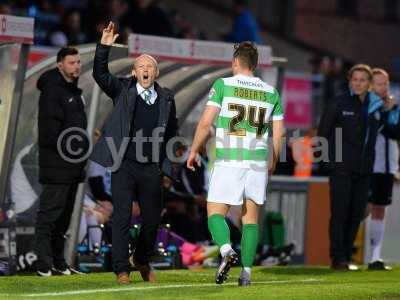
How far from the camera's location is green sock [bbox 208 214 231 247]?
44.6 ft

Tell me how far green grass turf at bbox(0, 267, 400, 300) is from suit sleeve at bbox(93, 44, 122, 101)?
5.85 feet

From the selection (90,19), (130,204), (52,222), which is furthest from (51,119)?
(90,19)

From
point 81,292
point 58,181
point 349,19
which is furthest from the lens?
point 349,19

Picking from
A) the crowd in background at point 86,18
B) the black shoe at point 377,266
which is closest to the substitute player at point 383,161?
the black shoe at point 377,266

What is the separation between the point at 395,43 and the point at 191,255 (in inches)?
808

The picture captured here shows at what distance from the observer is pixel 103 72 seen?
14125 millimetres

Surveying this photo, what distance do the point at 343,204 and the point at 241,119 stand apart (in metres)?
4.15

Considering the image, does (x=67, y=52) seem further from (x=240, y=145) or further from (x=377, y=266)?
Result: (x=377, y=266)

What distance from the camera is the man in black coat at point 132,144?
14070 millimetres

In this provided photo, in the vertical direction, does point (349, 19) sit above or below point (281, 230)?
above

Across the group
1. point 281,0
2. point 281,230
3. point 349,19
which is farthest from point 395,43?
point 281,230

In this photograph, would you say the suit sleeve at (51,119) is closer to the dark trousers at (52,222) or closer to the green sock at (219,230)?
the dark trousers at (52,222)

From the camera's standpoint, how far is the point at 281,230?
20672 mm

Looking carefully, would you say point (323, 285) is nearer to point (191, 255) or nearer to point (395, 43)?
point (191, 255)
